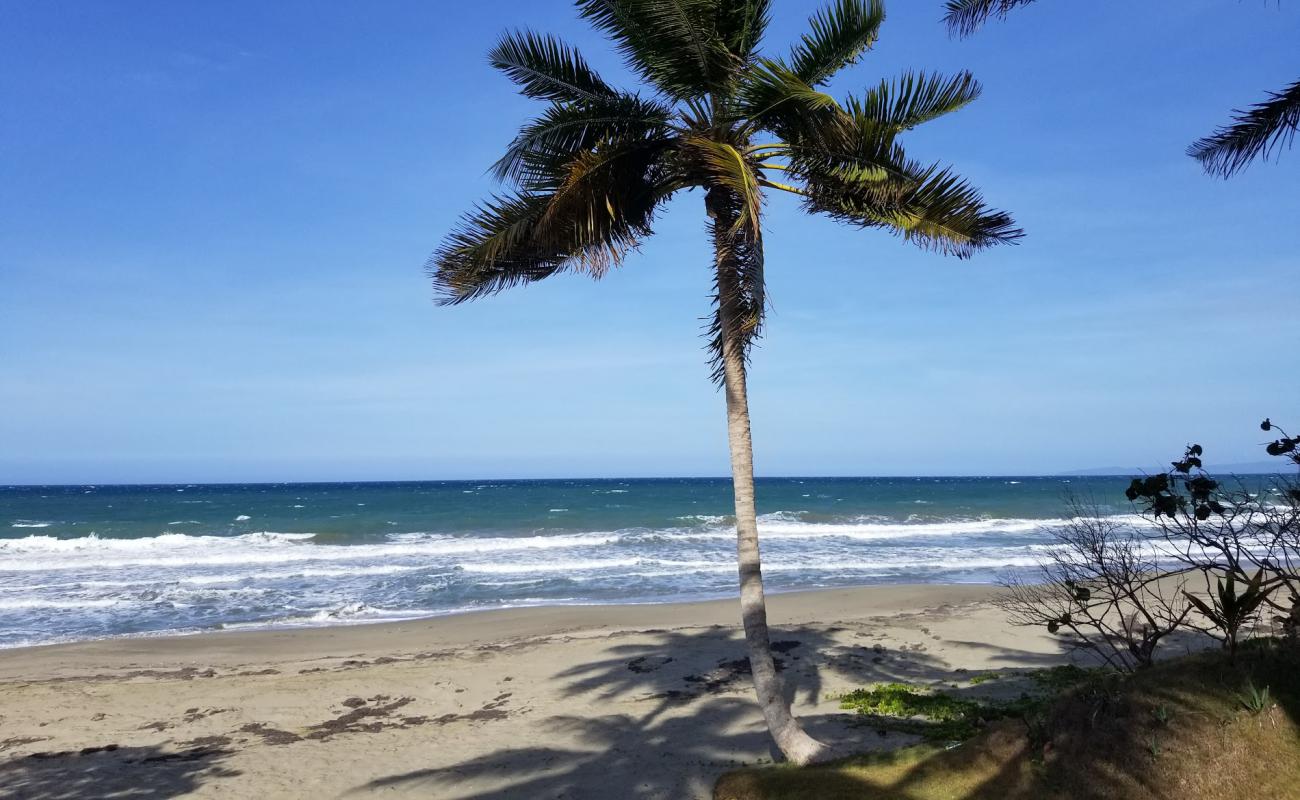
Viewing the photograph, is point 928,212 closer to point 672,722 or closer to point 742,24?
point 742,24

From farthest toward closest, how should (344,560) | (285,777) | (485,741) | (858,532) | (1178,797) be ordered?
(858,532)
(344,560)
(485,741)
(285,777)
(1178,797)

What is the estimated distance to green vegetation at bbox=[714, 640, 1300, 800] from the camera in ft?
12.9

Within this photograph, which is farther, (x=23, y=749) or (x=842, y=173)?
(x=23, y=749)

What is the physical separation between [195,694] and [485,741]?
16.0 ft

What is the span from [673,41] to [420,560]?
2353cm

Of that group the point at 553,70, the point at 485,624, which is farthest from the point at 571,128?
the point at 485,624

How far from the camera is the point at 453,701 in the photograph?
34.2ft

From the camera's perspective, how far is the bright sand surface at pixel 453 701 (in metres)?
7.61

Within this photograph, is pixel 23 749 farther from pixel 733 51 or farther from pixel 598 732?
pixel 733 51

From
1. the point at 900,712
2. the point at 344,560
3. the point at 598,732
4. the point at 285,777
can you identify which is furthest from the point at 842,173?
the point at 344,560

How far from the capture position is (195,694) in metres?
11.1

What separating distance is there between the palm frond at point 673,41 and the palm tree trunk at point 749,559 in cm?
131

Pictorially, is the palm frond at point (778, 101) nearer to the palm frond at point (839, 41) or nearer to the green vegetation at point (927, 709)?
the palm frond at point (839, 41)

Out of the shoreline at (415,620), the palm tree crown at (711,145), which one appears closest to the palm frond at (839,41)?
the palm tree crown at (711,145)
